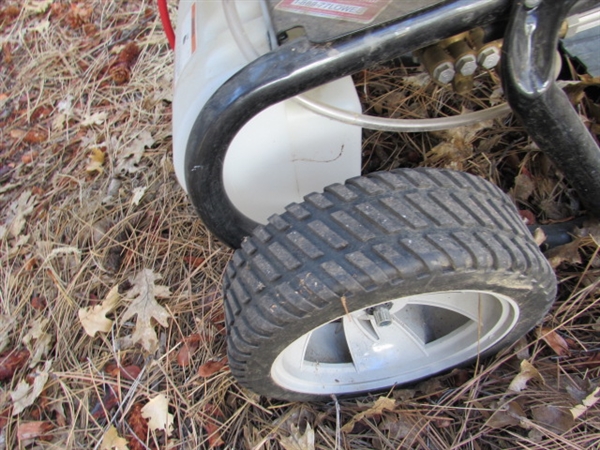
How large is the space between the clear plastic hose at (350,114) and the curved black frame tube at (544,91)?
131 mm

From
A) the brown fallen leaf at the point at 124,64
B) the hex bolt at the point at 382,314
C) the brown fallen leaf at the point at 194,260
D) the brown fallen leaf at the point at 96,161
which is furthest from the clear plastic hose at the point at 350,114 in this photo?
the brown fallen leaf at the point at 124,64

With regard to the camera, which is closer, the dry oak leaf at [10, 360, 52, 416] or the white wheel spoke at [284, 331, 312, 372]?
the white wheel spoke at [284, 331, 312, 372]

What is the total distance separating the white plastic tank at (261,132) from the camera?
1133 mm

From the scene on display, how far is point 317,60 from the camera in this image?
3.00 ft

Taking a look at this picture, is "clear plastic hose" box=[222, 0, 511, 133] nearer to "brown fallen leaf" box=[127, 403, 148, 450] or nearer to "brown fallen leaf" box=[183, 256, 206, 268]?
"brown fallen leaf" box=[183, 256, 206, 268]

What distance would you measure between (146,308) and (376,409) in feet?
2.60

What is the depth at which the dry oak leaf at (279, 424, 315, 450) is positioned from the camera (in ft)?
4.44

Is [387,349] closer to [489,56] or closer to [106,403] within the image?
[489,56]

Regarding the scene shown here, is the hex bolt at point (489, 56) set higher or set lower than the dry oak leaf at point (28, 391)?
higher

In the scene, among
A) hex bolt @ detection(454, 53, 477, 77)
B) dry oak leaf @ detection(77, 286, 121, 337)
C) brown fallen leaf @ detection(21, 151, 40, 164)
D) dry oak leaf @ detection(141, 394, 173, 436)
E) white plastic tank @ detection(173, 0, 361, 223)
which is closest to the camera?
hex bolt @ detection(454, 53, 477, 77)

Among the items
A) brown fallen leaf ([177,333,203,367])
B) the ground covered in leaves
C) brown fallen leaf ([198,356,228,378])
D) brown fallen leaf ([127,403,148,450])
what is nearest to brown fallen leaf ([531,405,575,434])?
the ground covered in leaves

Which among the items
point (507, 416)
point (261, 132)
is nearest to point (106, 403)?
point (261, 132)

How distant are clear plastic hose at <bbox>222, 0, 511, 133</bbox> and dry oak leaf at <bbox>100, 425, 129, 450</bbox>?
109 centimetres

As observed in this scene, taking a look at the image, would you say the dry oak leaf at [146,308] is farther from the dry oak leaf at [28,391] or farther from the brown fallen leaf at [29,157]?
the brown fallen leaf at [29,157]
